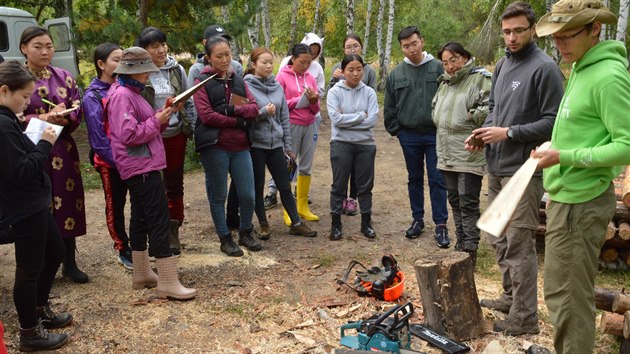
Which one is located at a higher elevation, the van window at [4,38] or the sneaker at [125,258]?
the van window at [4,38]

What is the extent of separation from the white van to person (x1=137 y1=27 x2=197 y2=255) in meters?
8.04

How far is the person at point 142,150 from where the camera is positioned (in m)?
4.41

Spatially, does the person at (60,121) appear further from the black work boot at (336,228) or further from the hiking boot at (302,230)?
the black work boot at (336,228)

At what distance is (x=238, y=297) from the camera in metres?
4.86

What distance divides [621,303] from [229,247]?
3.50 m

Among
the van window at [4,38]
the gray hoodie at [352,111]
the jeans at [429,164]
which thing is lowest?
the jeans at [429,164]

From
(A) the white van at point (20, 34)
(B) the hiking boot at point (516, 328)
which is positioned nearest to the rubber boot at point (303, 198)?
(B) the hiking boot at point (516, 328)

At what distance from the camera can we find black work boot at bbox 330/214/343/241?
255 inches

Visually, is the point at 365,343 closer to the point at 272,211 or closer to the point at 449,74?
the point at 449,74

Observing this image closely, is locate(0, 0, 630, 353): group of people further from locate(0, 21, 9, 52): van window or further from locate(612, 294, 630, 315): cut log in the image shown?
locate(0, 21, 9, 52): van window

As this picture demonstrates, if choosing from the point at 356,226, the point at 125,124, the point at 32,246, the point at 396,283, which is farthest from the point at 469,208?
the point at 32,246

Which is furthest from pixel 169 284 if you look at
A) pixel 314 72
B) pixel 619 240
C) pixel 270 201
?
pixel 619 240

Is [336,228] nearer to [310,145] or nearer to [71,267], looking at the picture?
[310,145]

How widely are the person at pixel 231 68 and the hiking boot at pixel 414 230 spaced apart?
1.98 metres
